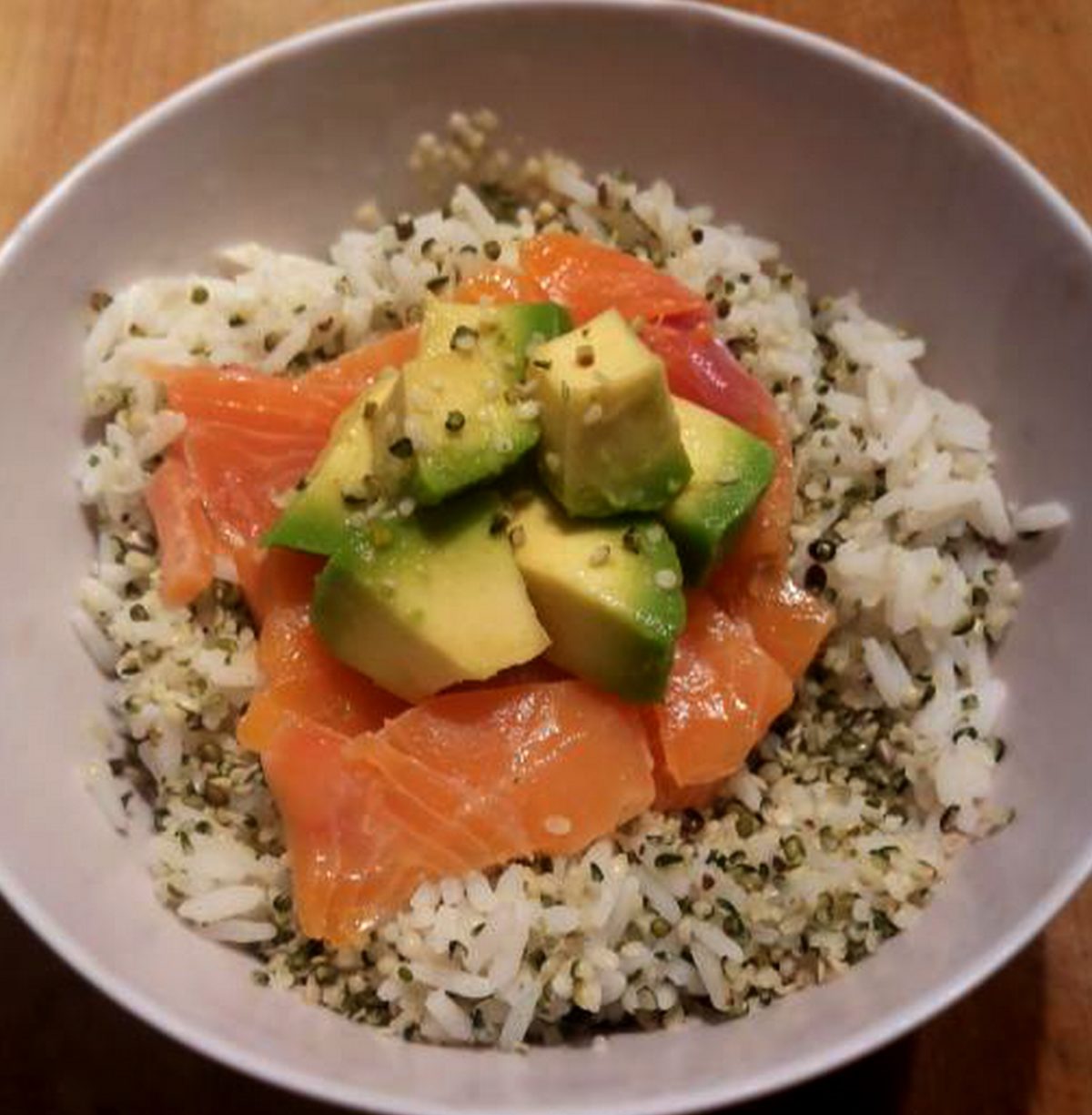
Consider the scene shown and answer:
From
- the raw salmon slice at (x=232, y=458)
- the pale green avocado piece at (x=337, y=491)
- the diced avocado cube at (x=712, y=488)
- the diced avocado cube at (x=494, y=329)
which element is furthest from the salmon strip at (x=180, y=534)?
the diced avocado cube at (x=712, y=488)

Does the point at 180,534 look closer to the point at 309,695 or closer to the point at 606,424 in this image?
the point at 309,695

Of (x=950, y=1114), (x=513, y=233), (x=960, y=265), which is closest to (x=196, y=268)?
(x=513, y=233)

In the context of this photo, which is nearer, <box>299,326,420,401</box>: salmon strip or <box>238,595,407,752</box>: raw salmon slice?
<box>238,595,407,752</box>: raw salmon slice

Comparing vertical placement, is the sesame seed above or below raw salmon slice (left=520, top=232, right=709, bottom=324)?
below

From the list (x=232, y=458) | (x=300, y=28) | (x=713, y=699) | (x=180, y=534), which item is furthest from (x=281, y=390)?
(x=300, y=28)

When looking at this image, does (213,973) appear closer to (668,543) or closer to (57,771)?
(57,771)

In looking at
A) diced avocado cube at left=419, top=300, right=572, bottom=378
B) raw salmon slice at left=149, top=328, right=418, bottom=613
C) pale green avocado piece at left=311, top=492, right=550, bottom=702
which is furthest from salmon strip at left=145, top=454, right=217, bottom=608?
diced avocado cube at left=419, top=300, right=572, bottom=378

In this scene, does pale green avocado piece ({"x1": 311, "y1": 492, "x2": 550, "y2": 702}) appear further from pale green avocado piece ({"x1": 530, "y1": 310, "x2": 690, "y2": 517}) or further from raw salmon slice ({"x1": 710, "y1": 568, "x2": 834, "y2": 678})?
raw salmon slice ({"x1": 710, "y1": 568, "x2": 834, "y2": 678})
